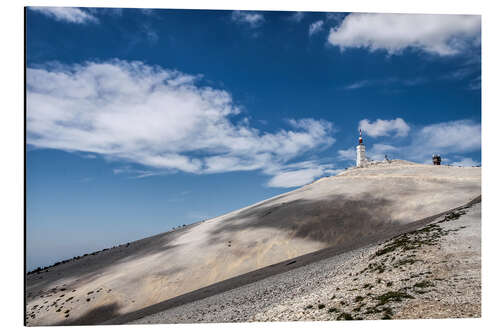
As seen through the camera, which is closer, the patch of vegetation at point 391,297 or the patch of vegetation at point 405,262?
the patch of vegetation at point 391,297

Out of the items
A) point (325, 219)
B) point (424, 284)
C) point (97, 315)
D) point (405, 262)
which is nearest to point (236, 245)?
point (325, 219)

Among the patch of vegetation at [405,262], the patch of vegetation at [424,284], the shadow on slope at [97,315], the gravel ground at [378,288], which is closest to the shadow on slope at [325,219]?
the gravel ground at [378,288]

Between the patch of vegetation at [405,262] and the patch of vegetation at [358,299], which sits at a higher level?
the patch of vegetation at [405,262]

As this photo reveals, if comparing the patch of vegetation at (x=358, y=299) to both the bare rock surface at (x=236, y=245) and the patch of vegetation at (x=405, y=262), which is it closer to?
the patch of vegetation at (x=405, y=262)

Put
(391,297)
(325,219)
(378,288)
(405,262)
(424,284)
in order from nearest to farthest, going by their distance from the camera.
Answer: (391,297) → (424,284) → (378,288) → (405,262) → (325,219)

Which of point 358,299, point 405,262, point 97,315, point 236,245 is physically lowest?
point 97,315

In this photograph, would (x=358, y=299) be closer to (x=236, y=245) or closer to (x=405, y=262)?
(x=405, y=262)

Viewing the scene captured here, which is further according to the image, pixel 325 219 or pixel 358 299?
pixel 325 219
